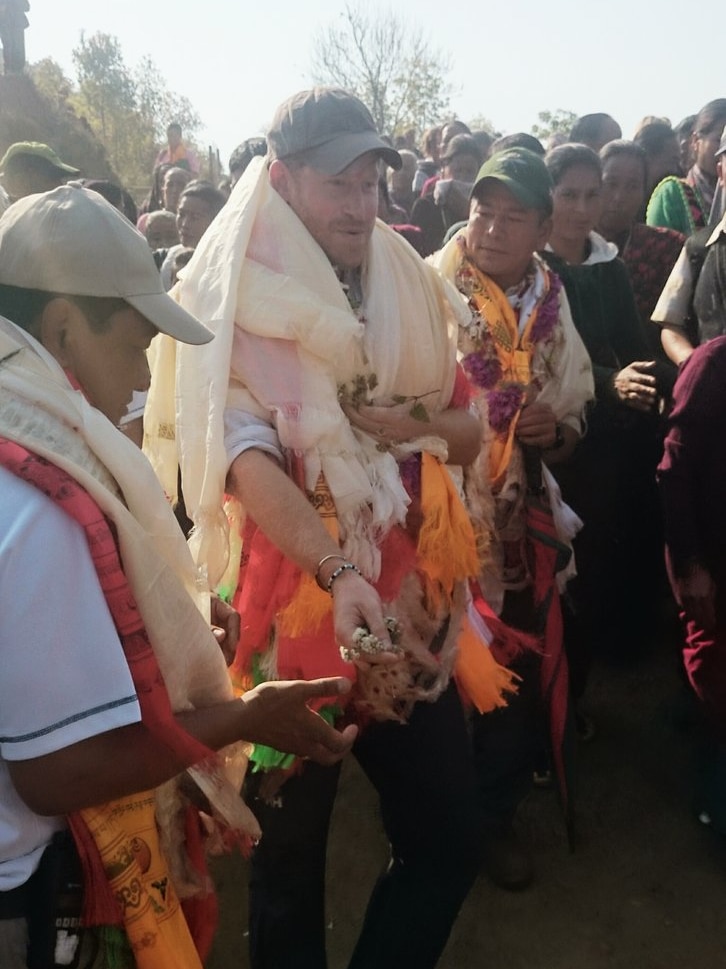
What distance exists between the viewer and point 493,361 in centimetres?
284

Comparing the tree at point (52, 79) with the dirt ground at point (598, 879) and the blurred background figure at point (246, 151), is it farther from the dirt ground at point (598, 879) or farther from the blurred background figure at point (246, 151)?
the dirt ground at point (598, 879)

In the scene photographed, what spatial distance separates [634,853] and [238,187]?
2449mm

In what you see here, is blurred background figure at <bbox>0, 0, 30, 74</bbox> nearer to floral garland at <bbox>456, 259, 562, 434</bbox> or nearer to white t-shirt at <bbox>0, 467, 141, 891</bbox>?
floral garland at <bbox>456, 259, 562, 434</bbox>

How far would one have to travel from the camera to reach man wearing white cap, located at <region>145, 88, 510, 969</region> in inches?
76.8

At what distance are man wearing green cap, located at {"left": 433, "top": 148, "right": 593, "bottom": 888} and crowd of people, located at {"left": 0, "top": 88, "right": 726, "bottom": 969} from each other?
11mm

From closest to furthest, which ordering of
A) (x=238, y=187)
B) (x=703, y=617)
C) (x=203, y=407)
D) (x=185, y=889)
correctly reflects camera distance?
1. (x=185, y=889)
2. (x=203, y=407)
3. (x=238, y=187)
4. (x=703, y=617)

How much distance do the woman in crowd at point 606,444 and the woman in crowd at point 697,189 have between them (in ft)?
3.97

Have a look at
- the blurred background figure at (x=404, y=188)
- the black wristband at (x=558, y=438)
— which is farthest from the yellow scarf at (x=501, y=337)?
the blurred background figure at (x=404, y=188)

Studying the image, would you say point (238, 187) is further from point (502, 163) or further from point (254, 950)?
point (254, 950)

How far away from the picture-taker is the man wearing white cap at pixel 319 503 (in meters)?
1.95

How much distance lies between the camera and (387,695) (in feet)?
6.56

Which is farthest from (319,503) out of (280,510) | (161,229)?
(161,229)

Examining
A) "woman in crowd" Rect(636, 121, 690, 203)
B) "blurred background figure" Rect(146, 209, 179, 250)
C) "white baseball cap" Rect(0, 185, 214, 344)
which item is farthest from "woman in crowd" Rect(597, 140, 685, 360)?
"blurred background figure" Rect(146, 209, 179, 250)

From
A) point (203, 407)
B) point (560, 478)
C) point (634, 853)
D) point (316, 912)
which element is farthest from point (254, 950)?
point (560, 478)
